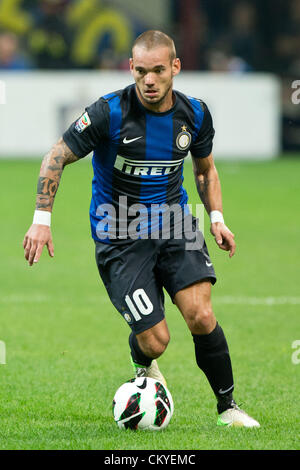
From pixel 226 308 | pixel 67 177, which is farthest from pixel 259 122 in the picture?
pixel 226 308

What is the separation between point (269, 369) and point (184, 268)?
1690 millimetres

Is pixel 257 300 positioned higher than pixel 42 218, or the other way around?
pixel 42 218

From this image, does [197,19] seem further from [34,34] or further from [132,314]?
[132,314]

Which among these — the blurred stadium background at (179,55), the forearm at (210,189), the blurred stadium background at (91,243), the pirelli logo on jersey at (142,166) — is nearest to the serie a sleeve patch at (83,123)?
the pirelli logo on jersey at (142,166)

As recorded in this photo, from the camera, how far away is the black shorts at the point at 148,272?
5359 millimetres

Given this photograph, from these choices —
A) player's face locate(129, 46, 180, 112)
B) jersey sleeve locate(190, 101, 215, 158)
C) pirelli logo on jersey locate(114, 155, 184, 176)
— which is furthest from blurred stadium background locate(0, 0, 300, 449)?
player's face locate(129, 46, 180, 112)

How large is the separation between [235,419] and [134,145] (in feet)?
5.07

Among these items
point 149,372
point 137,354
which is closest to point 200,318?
point 137,354

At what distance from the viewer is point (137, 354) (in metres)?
5.77

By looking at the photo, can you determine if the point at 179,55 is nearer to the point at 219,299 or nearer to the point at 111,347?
the point at 219,299

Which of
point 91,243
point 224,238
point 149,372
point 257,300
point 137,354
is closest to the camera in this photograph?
point 224,238

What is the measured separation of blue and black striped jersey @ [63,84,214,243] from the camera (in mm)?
5324

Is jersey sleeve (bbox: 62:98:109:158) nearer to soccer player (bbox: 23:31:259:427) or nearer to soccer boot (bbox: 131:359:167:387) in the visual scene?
soccer player (bbox: 23:31:259:427)

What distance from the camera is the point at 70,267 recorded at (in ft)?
35.7
